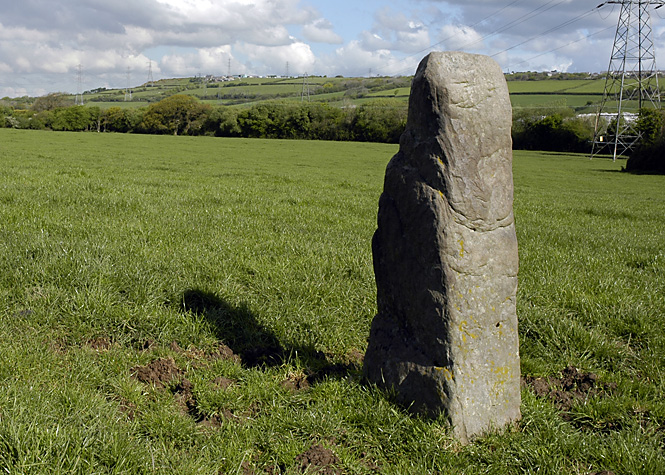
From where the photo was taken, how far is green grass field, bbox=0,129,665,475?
3686mm

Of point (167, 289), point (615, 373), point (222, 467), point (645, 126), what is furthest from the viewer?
point (645, 126)

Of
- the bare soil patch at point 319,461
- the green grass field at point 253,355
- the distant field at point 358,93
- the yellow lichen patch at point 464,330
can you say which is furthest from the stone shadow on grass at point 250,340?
the distant field at point 358,93

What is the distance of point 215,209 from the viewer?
12.4m

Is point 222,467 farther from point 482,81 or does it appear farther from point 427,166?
point 482,81

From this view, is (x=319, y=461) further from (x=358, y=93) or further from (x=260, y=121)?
(x=358, y=93)

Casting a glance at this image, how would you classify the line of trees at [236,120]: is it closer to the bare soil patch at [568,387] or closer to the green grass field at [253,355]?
the green grass field at [253,355]

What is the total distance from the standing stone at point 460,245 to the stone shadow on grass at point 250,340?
119 centimetres

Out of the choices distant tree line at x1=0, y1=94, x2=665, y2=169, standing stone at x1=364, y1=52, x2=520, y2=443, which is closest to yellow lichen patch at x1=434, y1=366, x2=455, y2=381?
standing stone at x1=364, y1=52, x2=520, y2=443

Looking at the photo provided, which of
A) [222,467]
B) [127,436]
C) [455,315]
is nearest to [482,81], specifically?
[455,315]

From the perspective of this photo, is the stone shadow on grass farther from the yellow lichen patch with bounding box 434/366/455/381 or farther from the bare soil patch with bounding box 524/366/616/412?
the bare soil patch with bounding box 524/366/616/412

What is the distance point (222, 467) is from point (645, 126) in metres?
62.0

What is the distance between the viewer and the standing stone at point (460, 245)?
3834mm

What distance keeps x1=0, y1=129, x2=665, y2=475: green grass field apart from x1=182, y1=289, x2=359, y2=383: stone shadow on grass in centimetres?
2

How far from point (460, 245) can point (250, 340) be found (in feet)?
9.21
